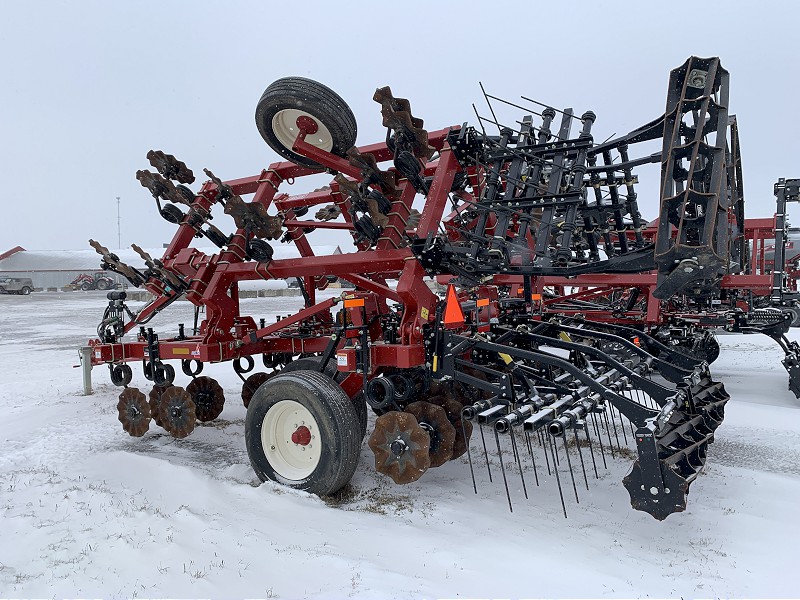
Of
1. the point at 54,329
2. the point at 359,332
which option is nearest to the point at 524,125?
the point at 359,332

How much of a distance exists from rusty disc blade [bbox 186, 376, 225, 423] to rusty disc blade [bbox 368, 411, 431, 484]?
11.0ft

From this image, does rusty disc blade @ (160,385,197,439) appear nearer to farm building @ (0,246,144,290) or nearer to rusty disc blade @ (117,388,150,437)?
rusty disc blade @ (117,388,150,437)

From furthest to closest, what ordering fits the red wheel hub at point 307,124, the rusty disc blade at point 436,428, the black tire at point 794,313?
the black tire at point 794,313 < the red wheel hub at point 307,124 < the rusty disc blade at point 436,428

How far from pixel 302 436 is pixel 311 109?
272 centimetres

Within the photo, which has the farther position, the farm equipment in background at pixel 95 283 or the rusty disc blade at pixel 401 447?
the farm equipment in background at pixel 95 283

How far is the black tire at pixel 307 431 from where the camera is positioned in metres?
4.24

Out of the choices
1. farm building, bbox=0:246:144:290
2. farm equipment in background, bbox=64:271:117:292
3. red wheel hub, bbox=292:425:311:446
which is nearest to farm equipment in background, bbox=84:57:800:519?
red wheel hub, bbox=292:425:311:446

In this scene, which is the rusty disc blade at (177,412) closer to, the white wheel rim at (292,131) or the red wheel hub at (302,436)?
the red wheel hub at (302,436)

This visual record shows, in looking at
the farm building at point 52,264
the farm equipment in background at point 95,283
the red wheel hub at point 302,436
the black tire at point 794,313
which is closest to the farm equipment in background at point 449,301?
the red wheel hub at point 302,436

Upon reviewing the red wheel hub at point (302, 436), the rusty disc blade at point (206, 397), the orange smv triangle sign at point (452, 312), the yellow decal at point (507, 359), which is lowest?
the rusty disc blade at point (206, 397)

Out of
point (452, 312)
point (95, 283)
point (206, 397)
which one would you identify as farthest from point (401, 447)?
point (95, 283)

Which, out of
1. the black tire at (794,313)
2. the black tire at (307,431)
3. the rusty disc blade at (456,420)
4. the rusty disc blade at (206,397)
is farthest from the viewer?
the black tire at (794,313)

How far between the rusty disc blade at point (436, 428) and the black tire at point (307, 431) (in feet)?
1.55

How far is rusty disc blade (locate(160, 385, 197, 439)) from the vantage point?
5887mm
